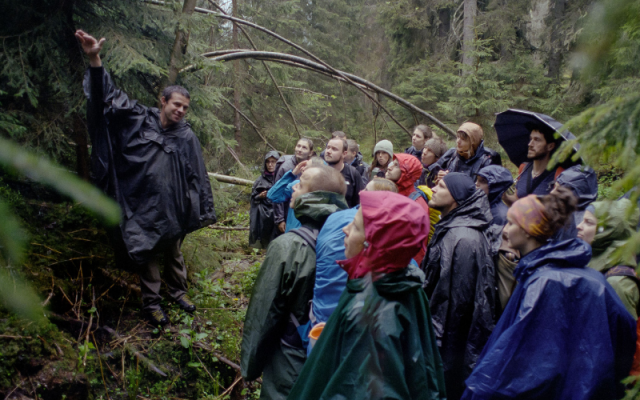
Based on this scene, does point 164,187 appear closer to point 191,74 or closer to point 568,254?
point 191,74

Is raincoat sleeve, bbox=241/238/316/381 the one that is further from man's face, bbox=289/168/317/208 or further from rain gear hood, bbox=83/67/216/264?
rain gear hood, bbox=83/67/216/264

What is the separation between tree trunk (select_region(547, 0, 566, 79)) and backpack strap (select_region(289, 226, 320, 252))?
1364 cm

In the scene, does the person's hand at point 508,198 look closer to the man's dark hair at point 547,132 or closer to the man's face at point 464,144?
the man's dark hair at point 547,132

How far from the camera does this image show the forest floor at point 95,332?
3.36 metres

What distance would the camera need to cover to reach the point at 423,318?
2.01 m

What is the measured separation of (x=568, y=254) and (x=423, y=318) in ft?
2.99

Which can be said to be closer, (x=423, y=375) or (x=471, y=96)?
(x=423, y=375)

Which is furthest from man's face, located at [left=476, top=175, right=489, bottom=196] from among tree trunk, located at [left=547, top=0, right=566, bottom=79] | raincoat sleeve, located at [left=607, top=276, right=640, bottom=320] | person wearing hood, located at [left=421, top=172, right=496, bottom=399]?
tree trunk, located at [left=547, top=0, right=566, bottom=79]

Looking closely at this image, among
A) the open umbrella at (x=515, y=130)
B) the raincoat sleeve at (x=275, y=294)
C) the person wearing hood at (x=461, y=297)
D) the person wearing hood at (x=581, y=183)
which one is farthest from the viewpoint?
the open umbrella at (x=515, y=130)

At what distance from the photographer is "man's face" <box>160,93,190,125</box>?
13.6ft

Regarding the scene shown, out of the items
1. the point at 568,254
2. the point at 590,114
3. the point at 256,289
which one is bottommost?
the point at 256,289

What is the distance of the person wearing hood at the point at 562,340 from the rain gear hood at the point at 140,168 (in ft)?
10.8

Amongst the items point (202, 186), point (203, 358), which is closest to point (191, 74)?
point (202, 186)

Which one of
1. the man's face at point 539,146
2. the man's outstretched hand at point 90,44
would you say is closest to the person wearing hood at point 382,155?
the man's face at point 539,146
